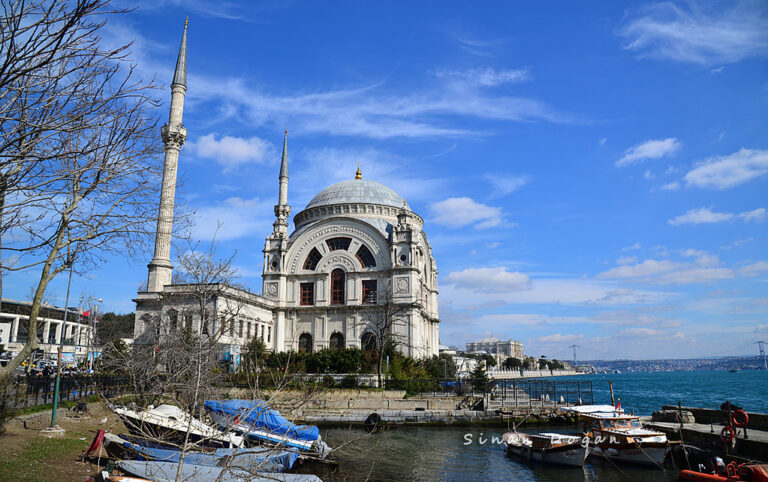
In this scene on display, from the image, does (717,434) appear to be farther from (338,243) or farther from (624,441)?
(338,243)

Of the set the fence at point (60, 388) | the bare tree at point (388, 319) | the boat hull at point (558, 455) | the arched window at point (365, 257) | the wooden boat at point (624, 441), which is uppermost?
the arched window at point (365, 257)

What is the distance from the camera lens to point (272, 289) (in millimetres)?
51688

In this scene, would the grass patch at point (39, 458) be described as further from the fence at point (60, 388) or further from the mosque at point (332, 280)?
the mosque at point (332, 280)

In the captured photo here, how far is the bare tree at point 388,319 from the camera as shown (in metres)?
46.2

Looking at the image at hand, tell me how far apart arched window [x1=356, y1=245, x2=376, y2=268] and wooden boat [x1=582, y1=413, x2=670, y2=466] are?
3005 centimetres

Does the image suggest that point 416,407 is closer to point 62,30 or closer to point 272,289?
point 272,289

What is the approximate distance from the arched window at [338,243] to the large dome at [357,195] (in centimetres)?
503

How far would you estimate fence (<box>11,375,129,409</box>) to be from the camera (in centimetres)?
1997

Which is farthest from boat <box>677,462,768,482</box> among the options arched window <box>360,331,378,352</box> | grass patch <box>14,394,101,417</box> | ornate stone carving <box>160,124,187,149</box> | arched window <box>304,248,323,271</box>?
ornate stone carving <box>160,124,187,149</box>

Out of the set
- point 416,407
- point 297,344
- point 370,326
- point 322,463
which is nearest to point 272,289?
point 297,344

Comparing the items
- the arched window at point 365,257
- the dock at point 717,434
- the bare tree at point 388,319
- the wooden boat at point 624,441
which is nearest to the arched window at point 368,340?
the bare tree at point 388,319

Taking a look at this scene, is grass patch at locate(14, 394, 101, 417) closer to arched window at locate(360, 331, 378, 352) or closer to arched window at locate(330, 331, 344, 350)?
arched window at locate(330, 331, 344, 350)

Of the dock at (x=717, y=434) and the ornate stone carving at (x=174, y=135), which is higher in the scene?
the ornate stone carving at (x=174, y=135)

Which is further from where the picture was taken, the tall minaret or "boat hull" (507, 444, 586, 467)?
the tall minaret
